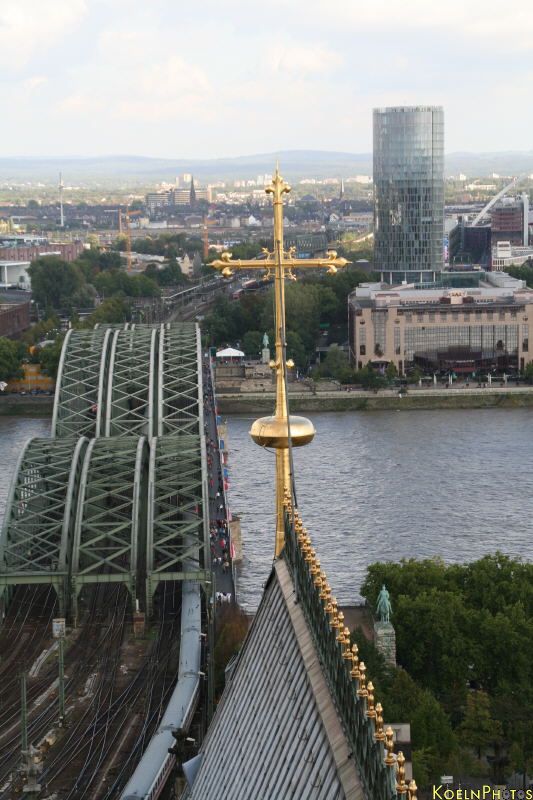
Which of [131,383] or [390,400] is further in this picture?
[390,400]

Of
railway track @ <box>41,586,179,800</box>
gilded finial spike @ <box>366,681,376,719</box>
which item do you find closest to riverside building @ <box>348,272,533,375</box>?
railway track @ <box>41,586,179,800</box>

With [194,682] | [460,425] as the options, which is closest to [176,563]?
[194,682]

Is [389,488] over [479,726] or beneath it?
beneath

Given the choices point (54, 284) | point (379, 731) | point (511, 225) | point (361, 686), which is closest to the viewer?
point (379, 731)

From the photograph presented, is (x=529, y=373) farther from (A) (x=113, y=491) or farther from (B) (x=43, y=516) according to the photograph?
(B) (x=43, y=516)

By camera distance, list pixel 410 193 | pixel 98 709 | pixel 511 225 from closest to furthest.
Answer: pixel 98 709 → pixel 410 193 → pixel 511 225

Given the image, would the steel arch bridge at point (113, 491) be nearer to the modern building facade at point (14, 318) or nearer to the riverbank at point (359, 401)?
the riverbank at point (359, 401)

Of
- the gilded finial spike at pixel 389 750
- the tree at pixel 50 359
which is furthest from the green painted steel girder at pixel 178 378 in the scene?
the gilded finial spike at pixel 389 750

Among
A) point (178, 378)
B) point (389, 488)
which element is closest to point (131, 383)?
point (178, 378)
